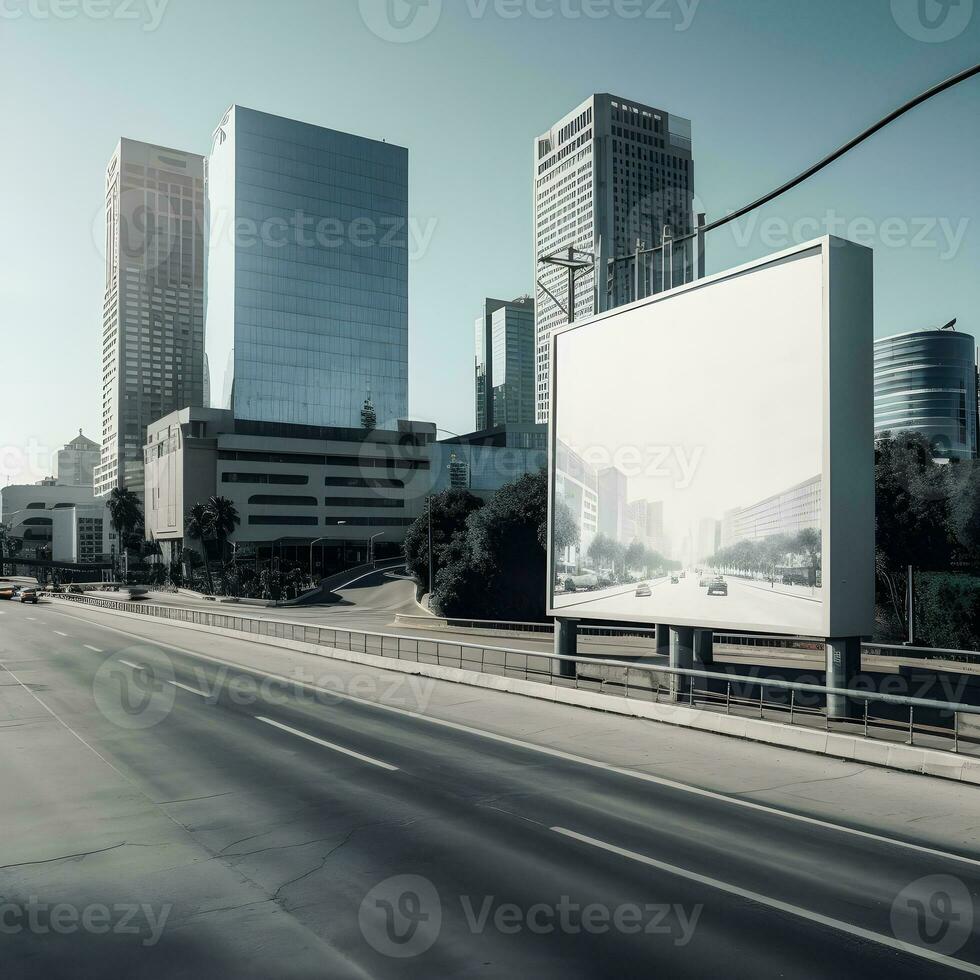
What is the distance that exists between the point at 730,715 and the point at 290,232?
17934cm

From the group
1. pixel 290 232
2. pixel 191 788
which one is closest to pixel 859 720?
pixel 191 788

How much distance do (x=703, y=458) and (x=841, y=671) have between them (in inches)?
214

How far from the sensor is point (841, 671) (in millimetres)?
16859

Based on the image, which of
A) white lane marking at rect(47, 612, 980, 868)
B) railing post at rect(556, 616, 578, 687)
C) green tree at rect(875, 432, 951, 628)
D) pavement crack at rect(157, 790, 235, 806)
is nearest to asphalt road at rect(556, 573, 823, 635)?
railing post at rect(556, 616, 578, 687)

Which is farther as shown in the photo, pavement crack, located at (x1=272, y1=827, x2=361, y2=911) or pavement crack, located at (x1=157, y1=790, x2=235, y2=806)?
pavement crack, located at (x1=157, y1=790, x2=235, y2=806)

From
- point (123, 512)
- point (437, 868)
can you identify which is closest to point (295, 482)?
point (123, 512)

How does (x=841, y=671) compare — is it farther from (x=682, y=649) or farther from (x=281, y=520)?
(x=281, y=520)

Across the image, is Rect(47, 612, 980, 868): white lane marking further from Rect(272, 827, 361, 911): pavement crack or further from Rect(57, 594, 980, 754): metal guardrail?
Rect(272, 827, 361, 911): pavement crack

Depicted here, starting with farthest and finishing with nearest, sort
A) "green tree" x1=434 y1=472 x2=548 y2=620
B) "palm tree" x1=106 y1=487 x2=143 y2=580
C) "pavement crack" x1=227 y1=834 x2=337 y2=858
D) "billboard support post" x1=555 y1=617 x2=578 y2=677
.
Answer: "palm tree" x1=106 y1=487 x2=143 y2=580, "green tree" x1=434 y1=472 x2=548 y2=620, "billboard support post" x1=555 y1=617 x2=578 y2=677, "pavement crack" x1=227 y1=834 x2=337 y2=858

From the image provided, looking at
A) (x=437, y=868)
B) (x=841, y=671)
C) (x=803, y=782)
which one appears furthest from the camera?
(x=841, y=671)

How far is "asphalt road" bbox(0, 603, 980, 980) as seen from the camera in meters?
7.23

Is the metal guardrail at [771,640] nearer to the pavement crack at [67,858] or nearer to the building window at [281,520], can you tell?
the pavement crack at [67,858]

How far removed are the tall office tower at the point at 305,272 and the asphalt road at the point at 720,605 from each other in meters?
160

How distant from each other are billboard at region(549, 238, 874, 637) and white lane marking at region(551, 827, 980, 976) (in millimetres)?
8554
